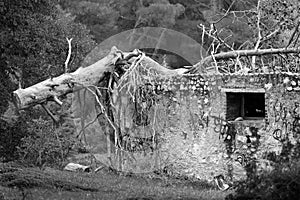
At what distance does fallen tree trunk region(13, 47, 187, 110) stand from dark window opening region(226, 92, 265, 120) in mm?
2042

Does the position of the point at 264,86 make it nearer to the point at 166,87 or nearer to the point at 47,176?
the point at 166,87

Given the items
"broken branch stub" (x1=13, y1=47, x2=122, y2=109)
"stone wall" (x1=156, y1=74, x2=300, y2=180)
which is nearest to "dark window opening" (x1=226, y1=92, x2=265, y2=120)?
"stone wall" (x1=156, y1=74, x2=300, y2=180)

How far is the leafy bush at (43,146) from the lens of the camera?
17406 mm

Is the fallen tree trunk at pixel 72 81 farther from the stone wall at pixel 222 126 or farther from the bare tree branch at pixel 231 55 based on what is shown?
the stone wall at pixel 222 126

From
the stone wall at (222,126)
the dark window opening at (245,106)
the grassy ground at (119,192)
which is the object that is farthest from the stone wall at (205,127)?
the grassy ground at (119,192)

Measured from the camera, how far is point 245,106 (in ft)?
47.4

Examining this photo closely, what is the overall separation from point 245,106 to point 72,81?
447cm

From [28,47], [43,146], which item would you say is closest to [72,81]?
[28,47]

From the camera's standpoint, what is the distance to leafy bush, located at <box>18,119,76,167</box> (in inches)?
685

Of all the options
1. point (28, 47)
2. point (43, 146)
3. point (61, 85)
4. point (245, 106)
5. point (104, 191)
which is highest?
point (28, 47)

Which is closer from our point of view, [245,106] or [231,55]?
[245,106]

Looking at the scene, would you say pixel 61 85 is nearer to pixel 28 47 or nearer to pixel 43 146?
pixel 28 47

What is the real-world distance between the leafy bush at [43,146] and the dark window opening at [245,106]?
5.84 m

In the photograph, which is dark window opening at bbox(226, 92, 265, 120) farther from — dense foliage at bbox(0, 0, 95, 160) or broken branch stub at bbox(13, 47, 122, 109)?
dense foliage at bbox(0, 0, 95, 160)
